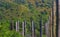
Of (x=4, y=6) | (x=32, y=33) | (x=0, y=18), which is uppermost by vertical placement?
(x=4, y=6)

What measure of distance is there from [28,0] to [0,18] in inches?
13.3

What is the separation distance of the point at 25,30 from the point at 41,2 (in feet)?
1.07

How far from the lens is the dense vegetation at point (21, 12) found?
1594 mm

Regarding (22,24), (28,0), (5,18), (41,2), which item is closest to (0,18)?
(5,18)

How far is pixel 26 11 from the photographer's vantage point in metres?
1.61

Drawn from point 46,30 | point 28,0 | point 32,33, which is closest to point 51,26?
point 46,30

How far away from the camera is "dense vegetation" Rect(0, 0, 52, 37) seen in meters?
1.59

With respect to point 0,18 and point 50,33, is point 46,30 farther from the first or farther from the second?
point 0,18

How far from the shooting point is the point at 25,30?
1611 millimetres

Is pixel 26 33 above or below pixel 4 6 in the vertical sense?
below

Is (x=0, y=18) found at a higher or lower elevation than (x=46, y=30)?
higher

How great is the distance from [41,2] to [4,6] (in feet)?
1.25

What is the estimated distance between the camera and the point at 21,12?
1617 mm

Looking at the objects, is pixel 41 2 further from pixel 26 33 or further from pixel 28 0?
pixel 26 33
